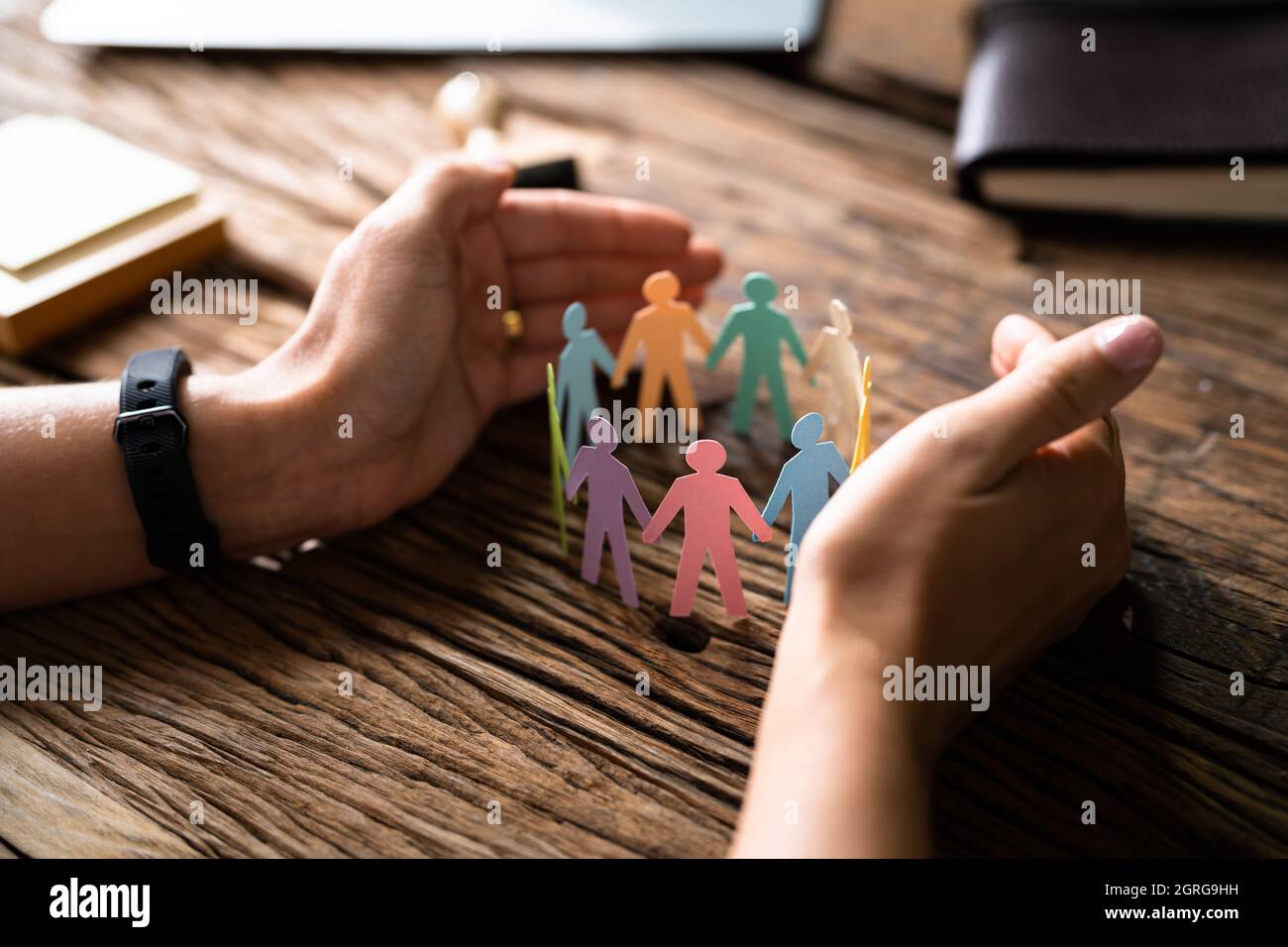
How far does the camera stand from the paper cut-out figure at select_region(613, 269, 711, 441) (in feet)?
3.63

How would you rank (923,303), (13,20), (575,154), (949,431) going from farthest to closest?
(13,20) → (575,154) → (923,303) → (949,431)

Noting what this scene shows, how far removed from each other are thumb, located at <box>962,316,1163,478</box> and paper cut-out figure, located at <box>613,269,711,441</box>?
0.38m

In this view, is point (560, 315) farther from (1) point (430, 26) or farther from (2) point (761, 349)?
(1) point (430, 26)

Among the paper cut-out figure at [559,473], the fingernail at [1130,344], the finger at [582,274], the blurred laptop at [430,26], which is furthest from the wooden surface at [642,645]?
the blurred laptop at [430,26]

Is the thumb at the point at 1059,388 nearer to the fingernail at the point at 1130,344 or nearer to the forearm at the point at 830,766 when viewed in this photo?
the fingernail at the point at 1130,344

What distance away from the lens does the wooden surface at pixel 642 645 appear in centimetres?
77

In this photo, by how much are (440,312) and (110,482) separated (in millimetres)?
336

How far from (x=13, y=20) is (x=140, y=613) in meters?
1.38

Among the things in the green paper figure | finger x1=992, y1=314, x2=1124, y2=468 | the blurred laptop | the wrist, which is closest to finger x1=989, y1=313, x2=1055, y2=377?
finger x1=992, y1=314, x2=1124, y2=468

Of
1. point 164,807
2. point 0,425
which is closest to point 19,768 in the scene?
point 164,807

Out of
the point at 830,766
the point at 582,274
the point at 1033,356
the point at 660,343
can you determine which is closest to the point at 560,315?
the point at 582,274

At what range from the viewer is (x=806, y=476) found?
909 millimetres
